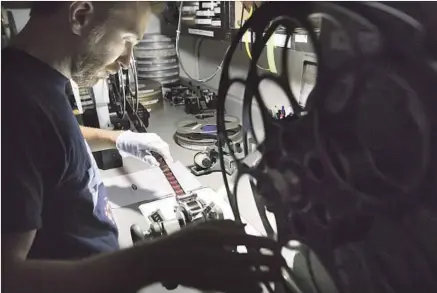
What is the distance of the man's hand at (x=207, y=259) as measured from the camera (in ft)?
1.32

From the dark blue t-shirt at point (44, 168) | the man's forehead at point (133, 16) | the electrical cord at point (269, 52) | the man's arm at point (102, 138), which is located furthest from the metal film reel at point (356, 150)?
the man's arm at point (102, 138)

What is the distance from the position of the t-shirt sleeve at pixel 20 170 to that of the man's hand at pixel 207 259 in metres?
0.13

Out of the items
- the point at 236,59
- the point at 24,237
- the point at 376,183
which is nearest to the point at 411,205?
the point at 376,183

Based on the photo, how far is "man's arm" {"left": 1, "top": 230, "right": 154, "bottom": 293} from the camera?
0.40 metres

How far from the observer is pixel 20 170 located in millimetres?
423

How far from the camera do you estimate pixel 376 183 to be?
400 millimetres

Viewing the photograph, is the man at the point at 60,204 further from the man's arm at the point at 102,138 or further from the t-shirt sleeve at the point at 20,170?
the man's arm at the point at 102,138

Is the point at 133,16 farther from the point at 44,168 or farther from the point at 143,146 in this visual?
the point at 143,146

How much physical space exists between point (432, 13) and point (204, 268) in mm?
313

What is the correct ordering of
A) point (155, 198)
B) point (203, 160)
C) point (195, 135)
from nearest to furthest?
point (155, 198), point (203, 160), point (195, 135)

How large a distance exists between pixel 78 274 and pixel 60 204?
0.50 feet

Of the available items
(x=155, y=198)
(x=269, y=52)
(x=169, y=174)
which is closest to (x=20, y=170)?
(x=269, y=52)

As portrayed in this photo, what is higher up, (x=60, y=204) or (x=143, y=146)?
(x=60, y=204)

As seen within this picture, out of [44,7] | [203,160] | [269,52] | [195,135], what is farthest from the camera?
[195,135]
